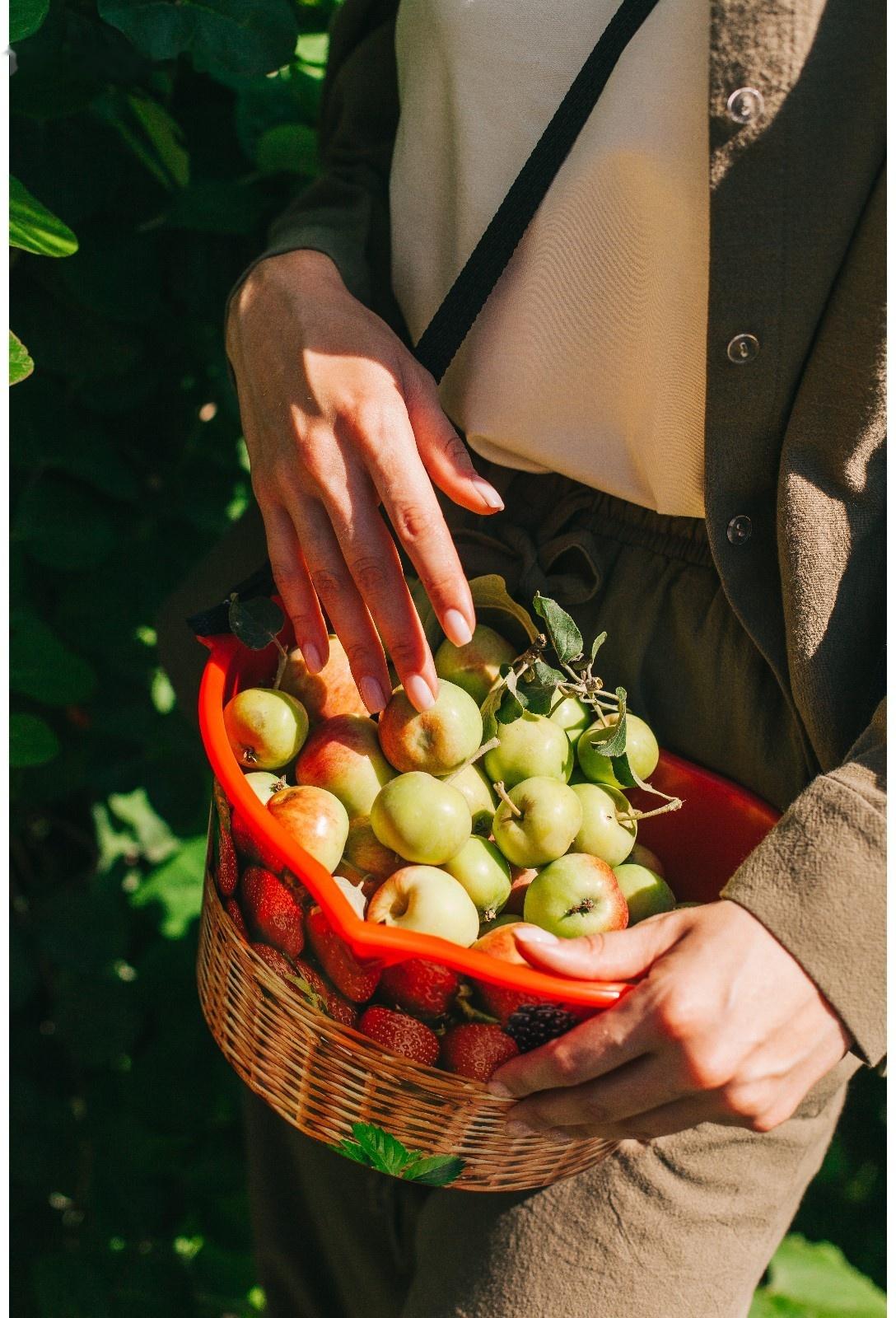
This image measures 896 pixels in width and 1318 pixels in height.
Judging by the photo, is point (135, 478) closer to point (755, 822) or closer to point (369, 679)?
point (369, 679)

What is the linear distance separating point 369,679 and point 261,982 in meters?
0.25

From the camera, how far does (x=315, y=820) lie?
0.82m

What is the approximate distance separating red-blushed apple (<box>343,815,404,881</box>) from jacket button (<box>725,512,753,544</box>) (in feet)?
1.23

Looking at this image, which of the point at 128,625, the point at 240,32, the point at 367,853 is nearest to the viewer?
the point at 367,853

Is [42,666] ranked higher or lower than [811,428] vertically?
lower

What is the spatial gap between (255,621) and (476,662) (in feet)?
0.67

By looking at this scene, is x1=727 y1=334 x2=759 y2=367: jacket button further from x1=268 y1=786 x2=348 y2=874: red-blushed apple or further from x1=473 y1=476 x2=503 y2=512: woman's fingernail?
x1=268 y1=786 x2=348 y2=874: red-blushed apple

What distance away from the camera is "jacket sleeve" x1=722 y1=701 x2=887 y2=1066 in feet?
2.35

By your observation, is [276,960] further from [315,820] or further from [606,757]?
[606,757]

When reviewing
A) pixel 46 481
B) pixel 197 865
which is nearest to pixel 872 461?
pixel 46 481

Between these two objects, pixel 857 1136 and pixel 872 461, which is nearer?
pixel 872 461

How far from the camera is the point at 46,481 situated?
136cm

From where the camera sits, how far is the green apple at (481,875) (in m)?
0.85

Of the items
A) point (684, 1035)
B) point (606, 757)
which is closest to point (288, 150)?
point (606, 757)
